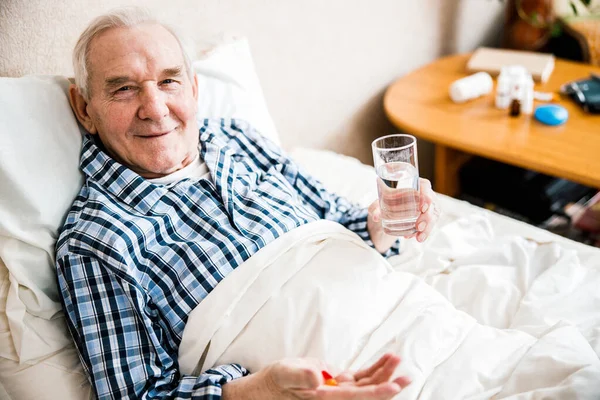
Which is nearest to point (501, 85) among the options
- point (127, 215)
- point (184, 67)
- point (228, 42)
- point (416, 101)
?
point (416, 101)

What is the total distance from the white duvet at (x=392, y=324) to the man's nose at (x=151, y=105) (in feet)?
1.17

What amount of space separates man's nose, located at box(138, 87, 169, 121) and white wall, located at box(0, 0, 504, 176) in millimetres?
365

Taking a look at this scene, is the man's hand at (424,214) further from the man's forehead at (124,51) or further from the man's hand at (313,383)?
the man's forehead at (124,51)

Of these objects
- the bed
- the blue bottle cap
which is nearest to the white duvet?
the bed

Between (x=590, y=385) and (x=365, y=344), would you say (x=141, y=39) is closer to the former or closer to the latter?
(x=365, y=344)

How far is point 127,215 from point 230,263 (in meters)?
0.23

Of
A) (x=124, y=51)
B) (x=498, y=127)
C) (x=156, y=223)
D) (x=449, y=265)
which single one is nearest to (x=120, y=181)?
(x=156, y=223)

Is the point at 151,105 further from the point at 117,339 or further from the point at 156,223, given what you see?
the point at 117,339

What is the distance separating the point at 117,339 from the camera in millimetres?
982

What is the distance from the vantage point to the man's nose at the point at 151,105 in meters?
1.12

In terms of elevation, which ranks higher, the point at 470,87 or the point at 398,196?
the point at 398,196

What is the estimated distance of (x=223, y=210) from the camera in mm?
1185

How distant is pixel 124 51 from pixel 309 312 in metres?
0.64

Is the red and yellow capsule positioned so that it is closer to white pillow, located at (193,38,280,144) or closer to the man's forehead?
the man's forehead
